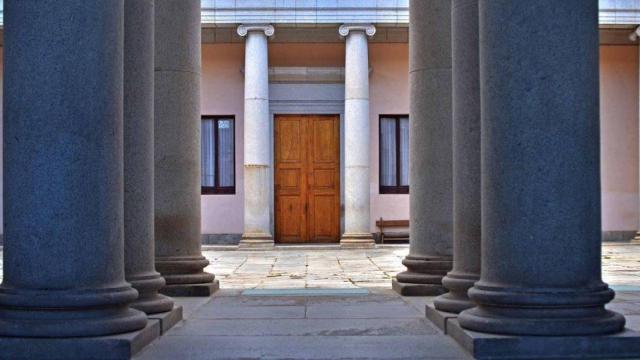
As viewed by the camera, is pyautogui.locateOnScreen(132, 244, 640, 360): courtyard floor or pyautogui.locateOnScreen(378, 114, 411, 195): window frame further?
pyautogui.locateOnScreen(378, 114, 411, 195): window frame

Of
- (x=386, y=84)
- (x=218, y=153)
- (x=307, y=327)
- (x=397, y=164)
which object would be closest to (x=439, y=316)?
(x=307, y=327)

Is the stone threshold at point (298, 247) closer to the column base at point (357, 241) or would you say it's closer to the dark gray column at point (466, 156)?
the column base at point (357, 241)

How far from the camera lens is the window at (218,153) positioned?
104 feet

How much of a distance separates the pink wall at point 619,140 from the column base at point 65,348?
2744cm

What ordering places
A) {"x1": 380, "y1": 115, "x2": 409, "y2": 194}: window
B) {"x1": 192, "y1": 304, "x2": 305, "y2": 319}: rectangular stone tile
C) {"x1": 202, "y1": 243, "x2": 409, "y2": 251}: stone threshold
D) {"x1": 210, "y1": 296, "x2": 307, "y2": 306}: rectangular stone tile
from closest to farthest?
{"x1": 192, "y1": 304, "x2": 305, "y2": 319}: rectangular stone tile → {"x1": 210, "y1": 296, "x2": 307, "y2": 306}: rectangular stone tile → {"x1": 202, "y1": 243, "x2": 409, "y2": 251}: stone threshold → {"x1": 380, "y1": 115, "x2": 409, "y2": 194}: window

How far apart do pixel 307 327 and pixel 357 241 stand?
19.7 m

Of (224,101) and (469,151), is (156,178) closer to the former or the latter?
(469,151)

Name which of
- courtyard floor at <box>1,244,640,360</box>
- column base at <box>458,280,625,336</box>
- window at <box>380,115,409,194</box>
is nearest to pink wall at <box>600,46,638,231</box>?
window at <box>380,115,409,194</box>

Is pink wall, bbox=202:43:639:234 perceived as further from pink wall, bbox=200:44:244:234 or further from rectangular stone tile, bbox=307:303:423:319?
rectangular stone tile, bbox=307:303:423:319

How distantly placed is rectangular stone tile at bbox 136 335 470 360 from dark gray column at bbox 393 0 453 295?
3607 mm

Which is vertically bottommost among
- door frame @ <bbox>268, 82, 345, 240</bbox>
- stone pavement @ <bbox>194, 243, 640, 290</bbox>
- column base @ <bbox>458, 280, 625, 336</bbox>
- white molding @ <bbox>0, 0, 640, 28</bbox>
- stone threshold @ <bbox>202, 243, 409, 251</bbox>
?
stone threshold @ <bbox>202, 243, 409, 251</bbox>

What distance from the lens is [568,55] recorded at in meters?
6.93

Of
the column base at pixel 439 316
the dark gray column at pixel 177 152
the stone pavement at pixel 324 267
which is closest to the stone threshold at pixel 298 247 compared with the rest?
the stone pavement at pixel 324 267

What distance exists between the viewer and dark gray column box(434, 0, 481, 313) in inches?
350
